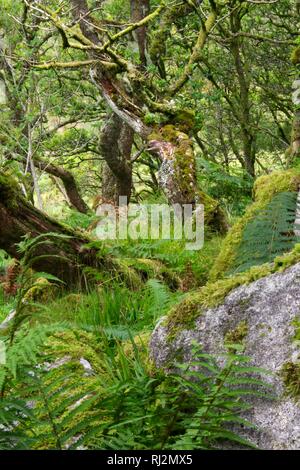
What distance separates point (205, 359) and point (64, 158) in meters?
12.5

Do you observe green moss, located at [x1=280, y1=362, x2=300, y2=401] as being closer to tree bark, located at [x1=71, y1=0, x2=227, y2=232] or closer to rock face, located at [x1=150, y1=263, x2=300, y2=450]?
rock face, located at [x1=150, y1=263, x2=300, y2=450]

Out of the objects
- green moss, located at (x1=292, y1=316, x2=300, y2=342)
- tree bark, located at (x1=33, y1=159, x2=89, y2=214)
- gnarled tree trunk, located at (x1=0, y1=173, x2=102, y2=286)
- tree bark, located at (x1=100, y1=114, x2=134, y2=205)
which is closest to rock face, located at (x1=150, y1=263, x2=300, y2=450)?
green moss, located at (x1=292, y1=316, x2=300, y2=342)

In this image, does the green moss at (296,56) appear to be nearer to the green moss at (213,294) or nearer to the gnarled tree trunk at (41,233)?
the gnarled tree trunk at (41,233)

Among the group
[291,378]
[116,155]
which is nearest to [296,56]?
[116,155]

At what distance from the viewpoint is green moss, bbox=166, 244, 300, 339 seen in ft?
8.27

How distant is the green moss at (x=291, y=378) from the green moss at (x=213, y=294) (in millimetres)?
486

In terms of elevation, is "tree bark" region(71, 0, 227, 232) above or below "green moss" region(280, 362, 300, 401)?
above

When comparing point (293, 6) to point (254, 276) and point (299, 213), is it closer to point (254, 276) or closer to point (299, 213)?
point (299, 213)

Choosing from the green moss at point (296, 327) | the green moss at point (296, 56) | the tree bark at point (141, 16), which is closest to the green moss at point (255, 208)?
the green moss at point (296, 327)

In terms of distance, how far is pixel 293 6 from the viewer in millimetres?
13062

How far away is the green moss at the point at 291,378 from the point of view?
2.05m

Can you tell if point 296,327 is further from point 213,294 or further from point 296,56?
point 296,56

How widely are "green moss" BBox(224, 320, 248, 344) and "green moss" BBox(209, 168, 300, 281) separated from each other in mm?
1753

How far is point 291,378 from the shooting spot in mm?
2100
